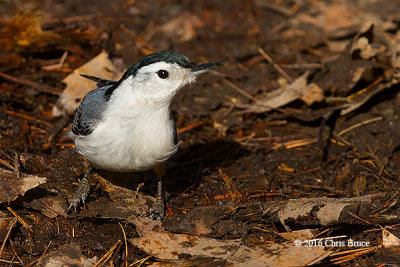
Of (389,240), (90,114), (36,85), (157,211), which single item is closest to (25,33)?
(36,85)

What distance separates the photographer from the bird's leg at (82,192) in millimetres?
3408

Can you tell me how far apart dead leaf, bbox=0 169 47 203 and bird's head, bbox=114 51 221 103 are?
0.93 meters

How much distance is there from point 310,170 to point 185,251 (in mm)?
1643

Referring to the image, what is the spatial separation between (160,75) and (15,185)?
1278 millimetres

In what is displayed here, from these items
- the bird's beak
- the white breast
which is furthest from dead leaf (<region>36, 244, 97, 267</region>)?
the bird's beak

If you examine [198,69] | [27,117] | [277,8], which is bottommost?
[27,117]

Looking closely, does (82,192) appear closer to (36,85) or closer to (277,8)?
(36,85)

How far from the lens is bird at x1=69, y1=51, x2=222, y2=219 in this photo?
324 centimetres

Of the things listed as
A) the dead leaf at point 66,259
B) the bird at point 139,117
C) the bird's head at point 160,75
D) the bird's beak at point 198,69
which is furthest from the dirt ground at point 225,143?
the bird's beak at point 198,69

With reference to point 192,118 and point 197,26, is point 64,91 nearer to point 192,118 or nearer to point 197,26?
point 192,118

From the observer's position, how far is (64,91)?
477 cm

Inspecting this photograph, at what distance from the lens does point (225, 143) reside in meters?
4.72

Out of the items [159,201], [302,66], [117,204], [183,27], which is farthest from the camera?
[183,27]

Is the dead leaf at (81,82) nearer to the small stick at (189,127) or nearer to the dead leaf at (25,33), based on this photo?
the dead leaf at (25,33)
